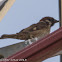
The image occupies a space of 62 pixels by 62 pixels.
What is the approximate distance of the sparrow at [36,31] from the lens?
916 mm

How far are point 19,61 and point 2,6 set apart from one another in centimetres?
121

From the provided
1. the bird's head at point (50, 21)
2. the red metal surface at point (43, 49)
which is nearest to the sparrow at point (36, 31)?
the bird's head at point (50, 21)

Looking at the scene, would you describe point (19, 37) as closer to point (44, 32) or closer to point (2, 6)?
point (44, 32)

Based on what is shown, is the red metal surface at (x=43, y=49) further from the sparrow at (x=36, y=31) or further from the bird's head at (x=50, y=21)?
the bird's head at (x=50, y=21)

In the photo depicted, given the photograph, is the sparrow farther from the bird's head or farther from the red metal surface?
the red metal surface

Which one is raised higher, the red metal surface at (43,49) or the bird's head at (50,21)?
the bird's head at (50,21)

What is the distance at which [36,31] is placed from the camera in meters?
0.95

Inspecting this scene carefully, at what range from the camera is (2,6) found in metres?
1.77

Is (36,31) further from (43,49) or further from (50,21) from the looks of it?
(43,49)

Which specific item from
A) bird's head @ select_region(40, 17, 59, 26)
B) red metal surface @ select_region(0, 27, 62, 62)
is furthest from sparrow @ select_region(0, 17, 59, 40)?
red metal surface @ select_region(0, 27, 62, 62)

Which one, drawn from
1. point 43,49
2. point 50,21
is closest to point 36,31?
point 50,21

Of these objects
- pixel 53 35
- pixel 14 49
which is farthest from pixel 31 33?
pixel 53 35

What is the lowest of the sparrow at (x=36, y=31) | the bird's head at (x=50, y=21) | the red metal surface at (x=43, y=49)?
the red metal surface at (x=43, y=49)

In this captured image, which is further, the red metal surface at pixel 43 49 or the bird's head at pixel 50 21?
the bird's head at pixel 50 21
